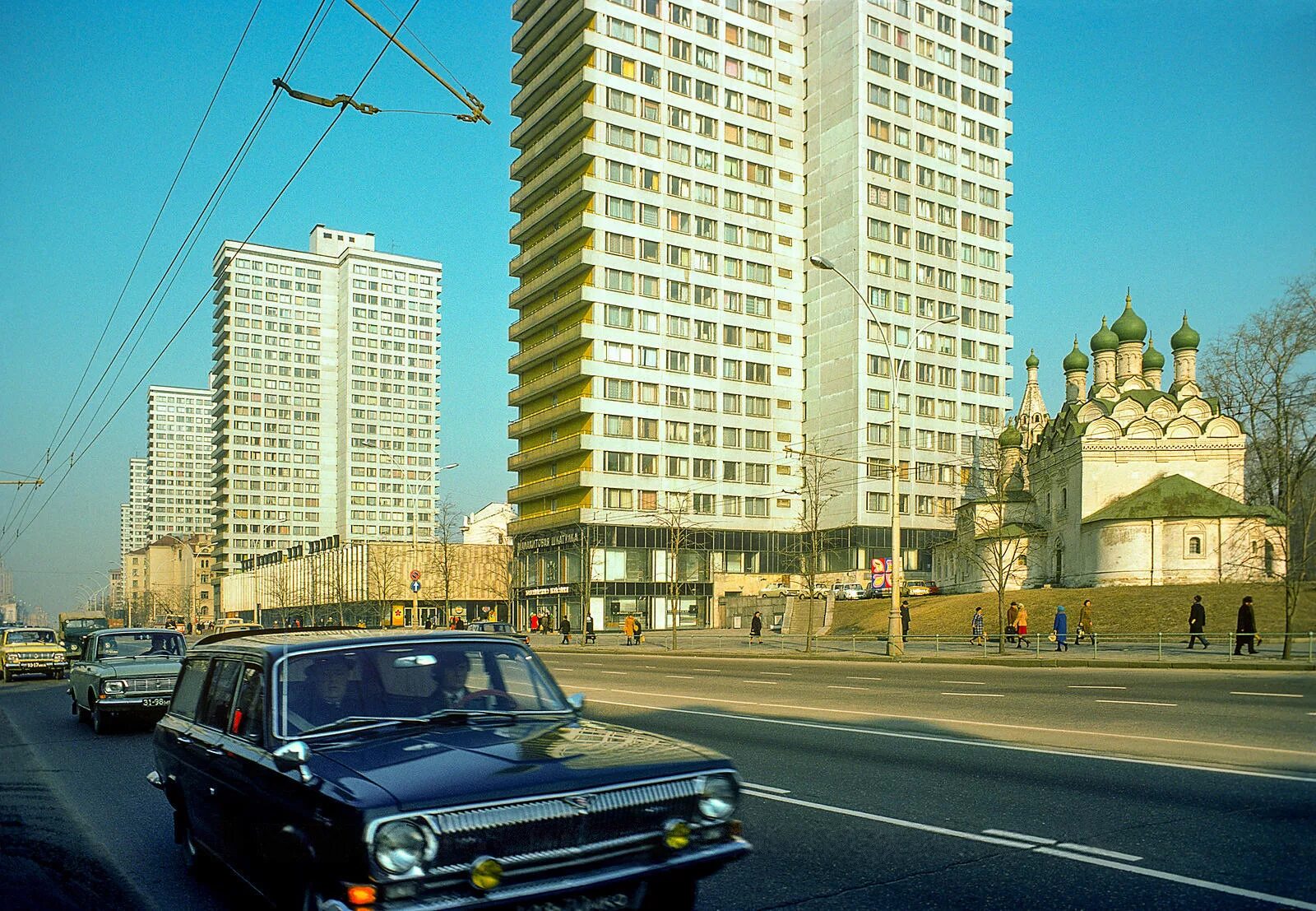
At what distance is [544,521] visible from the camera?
84.1 m

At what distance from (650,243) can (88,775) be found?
74.6 m

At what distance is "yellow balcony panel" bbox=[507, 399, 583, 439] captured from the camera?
265 feet

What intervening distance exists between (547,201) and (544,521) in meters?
26.2

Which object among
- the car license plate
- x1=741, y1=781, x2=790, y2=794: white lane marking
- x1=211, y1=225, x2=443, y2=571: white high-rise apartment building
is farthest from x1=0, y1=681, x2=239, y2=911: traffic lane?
x1=211, y1=225, x2=443, y2=571: white high-rise apartment building

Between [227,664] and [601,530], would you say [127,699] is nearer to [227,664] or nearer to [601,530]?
[227,664]

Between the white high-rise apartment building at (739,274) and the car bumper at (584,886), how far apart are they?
236 feet

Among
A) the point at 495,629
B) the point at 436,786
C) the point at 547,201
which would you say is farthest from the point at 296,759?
the point at 547,201

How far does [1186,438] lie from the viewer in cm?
6550

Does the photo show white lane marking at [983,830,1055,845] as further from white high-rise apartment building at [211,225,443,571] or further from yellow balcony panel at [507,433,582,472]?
white high-rise apartment building at [211,225,443,571]

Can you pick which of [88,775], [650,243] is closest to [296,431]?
[650,243]

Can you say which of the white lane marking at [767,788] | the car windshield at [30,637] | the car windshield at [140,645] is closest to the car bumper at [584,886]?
the white lane marking at [767,788]

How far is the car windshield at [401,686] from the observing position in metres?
5.37

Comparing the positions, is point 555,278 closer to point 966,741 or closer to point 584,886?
point 966,741

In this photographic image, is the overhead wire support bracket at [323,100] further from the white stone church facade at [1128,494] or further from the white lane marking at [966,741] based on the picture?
the white stone church facade at [1128,494]
